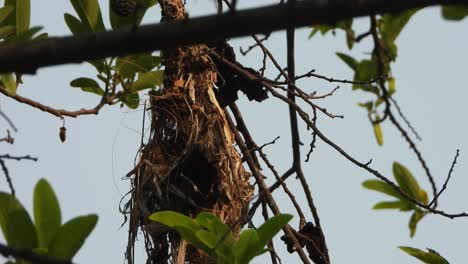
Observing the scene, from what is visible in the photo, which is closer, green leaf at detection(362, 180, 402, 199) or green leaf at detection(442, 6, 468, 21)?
green leaf at detection(442, 6, 468, 21)

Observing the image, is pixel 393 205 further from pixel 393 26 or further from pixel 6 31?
pixel 6 31

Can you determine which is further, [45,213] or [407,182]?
[407,182]

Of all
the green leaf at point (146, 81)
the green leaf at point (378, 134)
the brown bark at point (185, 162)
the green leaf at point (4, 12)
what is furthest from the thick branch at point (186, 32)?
the brown bark at point (185, 162)

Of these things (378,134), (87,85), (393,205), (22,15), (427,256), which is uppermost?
(22,15)

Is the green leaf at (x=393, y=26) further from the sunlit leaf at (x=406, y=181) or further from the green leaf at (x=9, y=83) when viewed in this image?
the green leaf at (x=9, y=83)

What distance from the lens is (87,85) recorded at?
90.4 inches

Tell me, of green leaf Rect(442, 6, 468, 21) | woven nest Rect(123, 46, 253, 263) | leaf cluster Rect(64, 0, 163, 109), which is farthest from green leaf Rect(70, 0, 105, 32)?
green leaf Rect(442, 6, 468, 21)

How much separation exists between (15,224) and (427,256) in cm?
105

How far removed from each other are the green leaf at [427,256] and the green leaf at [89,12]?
3.19ft

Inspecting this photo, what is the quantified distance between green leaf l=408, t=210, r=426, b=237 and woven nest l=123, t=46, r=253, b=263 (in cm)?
75

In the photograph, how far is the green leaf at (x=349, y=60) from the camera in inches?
69.6

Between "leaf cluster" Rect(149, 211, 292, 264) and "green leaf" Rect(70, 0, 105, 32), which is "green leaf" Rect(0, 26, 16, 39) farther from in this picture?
"leaf cluster" Rect(149, 211, 292, 264)

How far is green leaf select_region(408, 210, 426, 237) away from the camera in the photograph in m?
1.94

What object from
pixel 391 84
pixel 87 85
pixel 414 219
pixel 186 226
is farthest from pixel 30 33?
pixel 414 219
